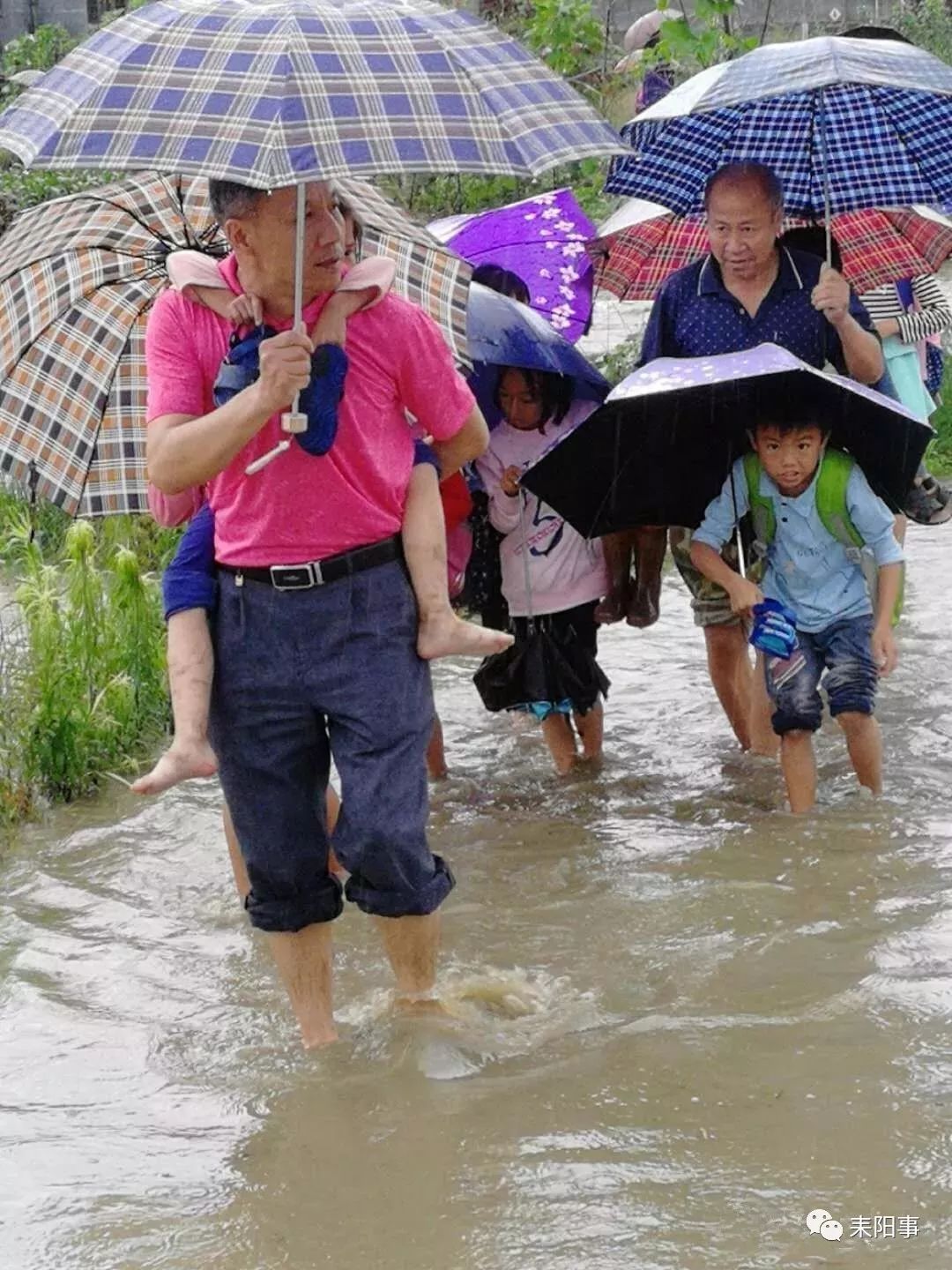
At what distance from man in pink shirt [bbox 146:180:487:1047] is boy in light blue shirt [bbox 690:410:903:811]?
5.54 ft

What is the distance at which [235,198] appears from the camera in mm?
3475

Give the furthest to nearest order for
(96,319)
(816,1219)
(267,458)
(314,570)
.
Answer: (96,319), (314,570), (267,458), (816,1219)

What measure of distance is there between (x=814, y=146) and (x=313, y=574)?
9.81ft

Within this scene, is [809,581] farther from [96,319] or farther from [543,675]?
[96,319]

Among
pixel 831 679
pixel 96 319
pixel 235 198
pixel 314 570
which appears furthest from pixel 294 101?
pixel 831 679

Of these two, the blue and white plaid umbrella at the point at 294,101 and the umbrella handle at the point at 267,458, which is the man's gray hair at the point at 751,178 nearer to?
the blue and white plaid umbrella at the point at 294,101

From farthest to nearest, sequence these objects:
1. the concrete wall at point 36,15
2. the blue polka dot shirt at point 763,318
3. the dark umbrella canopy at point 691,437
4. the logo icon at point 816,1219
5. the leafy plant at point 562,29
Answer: the concrete wall at point 36,15 → the leafy plant at point 562,29 → the blue polka dot shirt at point 763,318 → the dark umbrella canopy at point 691,437 → the logo icon at point 816,1219

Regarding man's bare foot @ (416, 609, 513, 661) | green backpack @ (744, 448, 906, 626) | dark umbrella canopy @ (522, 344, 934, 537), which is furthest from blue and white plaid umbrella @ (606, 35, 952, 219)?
man's bare foot @ (416, 609, 513, 661)

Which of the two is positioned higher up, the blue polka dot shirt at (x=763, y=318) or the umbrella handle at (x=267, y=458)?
the umbrella handle at (x=267, y=458)

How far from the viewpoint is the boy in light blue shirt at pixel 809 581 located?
517cm

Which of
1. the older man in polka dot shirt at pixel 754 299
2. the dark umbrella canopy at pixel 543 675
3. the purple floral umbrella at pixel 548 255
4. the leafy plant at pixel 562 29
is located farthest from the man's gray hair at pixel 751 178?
the leafy plant at pixel 562 29

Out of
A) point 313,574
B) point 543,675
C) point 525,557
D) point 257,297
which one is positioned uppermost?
point 257,297

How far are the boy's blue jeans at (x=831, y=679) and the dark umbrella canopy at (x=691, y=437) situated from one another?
407 millimetres

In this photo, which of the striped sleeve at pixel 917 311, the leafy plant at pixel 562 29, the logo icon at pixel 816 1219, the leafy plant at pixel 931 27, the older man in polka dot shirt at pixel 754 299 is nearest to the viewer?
the logo icon at pixel 816 1219
